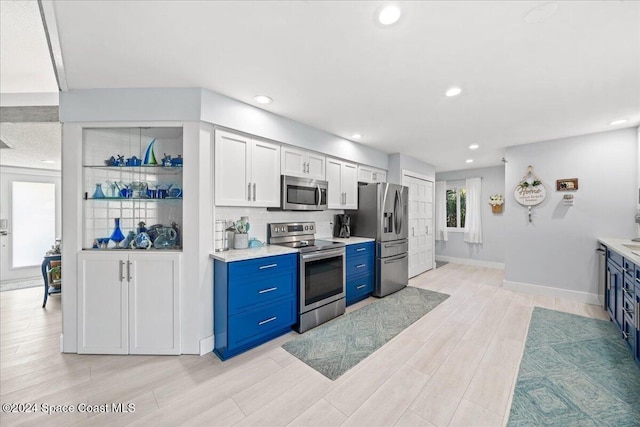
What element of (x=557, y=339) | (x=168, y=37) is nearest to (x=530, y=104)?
(x=557, y=339)

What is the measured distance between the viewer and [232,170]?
266 centimetres

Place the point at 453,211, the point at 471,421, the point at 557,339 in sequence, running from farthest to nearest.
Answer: the point at 453,211, the point at 557,339, the point at 471,421

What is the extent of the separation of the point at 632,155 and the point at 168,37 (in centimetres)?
557

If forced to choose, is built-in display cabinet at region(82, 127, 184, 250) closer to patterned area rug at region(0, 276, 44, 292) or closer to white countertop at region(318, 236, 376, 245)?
white countertop at region(318, 236, 376, 245)

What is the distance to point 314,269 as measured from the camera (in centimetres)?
295

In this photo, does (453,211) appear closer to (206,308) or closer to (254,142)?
(254,142)

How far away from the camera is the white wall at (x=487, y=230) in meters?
5.95

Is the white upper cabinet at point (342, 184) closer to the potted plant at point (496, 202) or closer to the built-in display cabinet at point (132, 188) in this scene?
the built-in display cabinet at point (132, 188)

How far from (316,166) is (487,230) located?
4.92 m

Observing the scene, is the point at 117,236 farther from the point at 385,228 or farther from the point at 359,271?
the point at 385,228

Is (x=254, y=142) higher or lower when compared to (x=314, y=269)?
higher

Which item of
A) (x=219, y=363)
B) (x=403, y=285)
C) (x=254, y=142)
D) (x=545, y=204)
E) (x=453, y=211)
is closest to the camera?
(x=219, y=363)

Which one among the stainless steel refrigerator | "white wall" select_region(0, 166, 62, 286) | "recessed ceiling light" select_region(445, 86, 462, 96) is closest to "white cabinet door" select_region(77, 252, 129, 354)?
the stainless steel refrigerator

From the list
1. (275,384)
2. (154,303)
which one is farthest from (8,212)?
(275,384)
